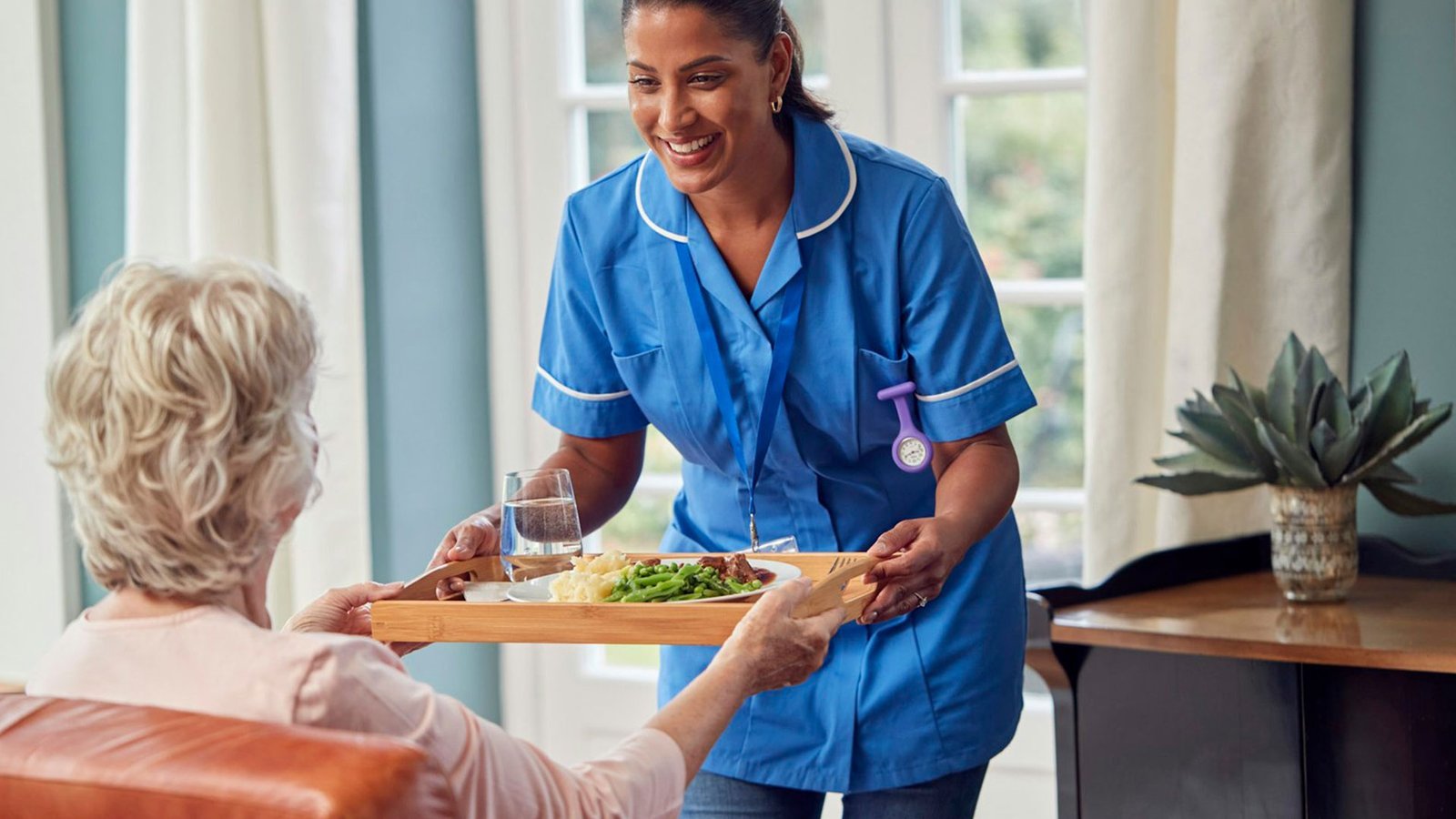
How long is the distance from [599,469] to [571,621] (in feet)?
1.93

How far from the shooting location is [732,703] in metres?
1.51

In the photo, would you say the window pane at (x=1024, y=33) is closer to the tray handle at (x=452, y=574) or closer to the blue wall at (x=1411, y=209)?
the blue wall at (x=1411, y=209)

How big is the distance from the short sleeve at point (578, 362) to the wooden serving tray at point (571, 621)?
0.50 metres

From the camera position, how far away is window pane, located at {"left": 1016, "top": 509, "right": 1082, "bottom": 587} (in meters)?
3.22

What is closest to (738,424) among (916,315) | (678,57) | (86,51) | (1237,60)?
(916,315)

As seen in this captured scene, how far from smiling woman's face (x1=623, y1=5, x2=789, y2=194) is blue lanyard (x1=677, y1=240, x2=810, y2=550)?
14 cm

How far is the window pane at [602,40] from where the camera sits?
137 inches

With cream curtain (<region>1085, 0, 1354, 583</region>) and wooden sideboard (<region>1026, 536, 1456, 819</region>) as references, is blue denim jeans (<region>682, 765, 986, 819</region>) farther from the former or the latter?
cream curtain (<region>1085, 0, 1354, 583</region>)

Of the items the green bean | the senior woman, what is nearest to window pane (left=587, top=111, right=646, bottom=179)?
the green bean

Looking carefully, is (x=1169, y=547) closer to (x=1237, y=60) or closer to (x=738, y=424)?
(x=1237, y=60)

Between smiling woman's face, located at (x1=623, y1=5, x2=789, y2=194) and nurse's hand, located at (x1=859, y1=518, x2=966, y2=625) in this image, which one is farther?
smiling woman's face, located at (x1=623, y1=5, x2=789, y2=194)

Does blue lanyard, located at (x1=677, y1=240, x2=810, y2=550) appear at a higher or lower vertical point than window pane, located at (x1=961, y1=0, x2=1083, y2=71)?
lower

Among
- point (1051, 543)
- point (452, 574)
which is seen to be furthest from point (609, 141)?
point (452, 574)

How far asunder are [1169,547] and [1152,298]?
1.46 ft
